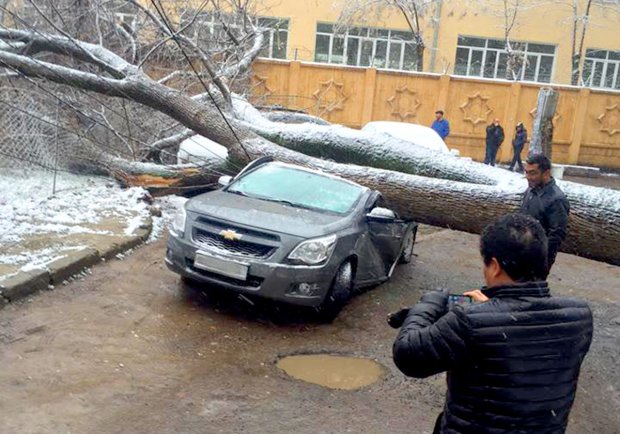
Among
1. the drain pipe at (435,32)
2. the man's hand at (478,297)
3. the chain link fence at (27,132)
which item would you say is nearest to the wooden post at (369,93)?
the drain pipe at (435,32)

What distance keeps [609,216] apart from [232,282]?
3.37 m

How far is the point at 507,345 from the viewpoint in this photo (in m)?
1.90

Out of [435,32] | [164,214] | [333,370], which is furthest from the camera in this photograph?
[435,32]

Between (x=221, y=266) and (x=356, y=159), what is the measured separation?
2868 millimetres

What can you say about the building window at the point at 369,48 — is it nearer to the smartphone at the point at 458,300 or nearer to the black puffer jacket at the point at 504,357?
the smartphone at the point at 458,300

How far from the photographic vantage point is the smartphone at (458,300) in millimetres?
2014

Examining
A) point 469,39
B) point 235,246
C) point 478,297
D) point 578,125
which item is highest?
point 469,39

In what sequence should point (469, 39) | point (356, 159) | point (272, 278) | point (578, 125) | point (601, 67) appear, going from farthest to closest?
point (601, 67) → point (469, 39) → point (578, 125) → point (356, 159) → point (272, 278)

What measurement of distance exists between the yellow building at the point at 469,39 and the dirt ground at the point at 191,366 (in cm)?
2150

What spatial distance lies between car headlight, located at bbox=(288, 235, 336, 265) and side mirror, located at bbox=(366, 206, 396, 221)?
3.08 feet

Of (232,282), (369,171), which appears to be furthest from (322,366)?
(369,171)

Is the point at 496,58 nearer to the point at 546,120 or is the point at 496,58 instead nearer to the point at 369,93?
the point at 369,93

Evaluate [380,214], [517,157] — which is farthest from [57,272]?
[517,157]

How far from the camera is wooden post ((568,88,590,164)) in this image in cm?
2098
